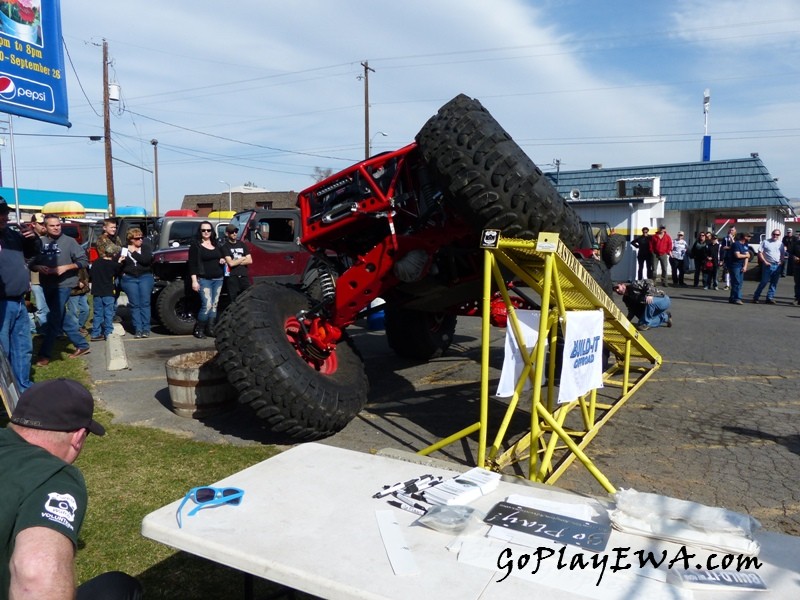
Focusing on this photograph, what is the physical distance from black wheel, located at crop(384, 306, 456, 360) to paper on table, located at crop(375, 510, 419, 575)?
5.82 metres

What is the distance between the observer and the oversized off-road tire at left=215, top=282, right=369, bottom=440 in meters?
4.69

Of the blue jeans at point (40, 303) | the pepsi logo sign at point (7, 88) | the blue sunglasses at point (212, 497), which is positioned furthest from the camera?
the blue jeans at point (40, 303)

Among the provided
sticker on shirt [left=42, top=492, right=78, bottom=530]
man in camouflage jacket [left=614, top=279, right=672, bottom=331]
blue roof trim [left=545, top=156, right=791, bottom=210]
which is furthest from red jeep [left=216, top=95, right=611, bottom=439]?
blue roof trim [left=545, top=156, right=791, bottom=210]

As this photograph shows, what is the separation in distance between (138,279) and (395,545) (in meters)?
9.12

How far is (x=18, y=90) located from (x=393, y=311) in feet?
15.3

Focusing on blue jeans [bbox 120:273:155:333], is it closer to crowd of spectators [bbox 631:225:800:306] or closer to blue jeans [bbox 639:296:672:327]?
blue jeans [bbox 639:296:672:327]

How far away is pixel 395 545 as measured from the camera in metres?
1.96

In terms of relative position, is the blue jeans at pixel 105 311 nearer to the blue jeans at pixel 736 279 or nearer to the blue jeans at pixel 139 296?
the blue jeans at pixel 139 296

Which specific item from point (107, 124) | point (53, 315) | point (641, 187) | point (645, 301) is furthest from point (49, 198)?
point (645, 301)

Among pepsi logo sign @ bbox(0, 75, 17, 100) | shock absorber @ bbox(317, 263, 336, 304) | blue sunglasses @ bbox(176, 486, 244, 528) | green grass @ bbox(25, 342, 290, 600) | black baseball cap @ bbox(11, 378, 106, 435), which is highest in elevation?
pepsi logo sign @ bbox(0, 75, 17, 100)

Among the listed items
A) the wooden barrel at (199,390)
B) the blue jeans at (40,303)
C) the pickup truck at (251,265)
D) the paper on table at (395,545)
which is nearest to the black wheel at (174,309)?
the pickup truck at (251,265)

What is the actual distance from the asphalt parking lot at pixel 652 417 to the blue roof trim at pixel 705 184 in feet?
51.7

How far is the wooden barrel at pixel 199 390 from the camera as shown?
5652 mm

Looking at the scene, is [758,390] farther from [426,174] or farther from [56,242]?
[56,242]
